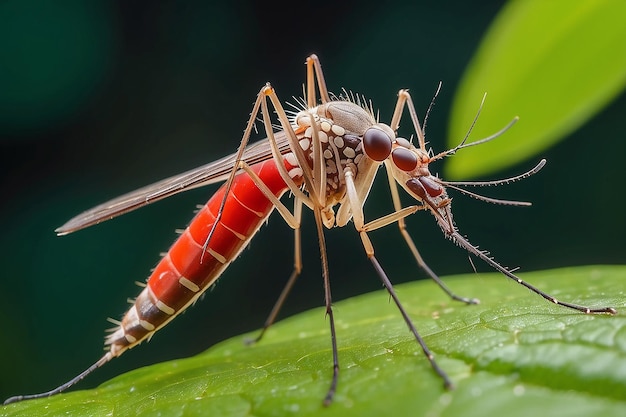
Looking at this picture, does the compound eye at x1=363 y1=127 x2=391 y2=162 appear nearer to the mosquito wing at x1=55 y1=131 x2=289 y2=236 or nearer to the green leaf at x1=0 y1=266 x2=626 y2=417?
the mosquito wing at x1=55 y1=131 x2=289 y2=236

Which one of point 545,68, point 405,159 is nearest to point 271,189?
point 405,159

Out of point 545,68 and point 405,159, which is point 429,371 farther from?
point 405,159

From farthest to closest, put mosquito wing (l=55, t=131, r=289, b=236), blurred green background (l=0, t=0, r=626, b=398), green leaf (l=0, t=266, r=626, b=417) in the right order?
1. blurred green background (l=0, t=0, r=626, b=398)
2. mosquito wing (l=55, t=131, r=289, b=236)
3. green leaf (l=0, t=266, r=626, b=417)

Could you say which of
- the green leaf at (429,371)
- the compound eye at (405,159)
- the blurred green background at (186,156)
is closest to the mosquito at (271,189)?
the compound eye at (405,159)

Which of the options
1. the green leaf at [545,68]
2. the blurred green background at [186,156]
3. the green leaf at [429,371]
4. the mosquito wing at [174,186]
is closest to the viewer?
the green leaf at [429,371]

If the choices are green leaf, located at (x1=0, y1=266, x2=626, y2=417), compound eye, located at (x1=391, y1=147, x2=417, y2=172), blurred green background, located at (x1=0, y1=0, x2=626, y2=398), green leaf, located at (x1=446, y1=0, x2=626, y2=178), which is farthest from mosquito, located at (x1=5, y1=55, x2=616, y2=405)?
blurred green background, located at (x1=0, y1=0, x2=626, y2=398)

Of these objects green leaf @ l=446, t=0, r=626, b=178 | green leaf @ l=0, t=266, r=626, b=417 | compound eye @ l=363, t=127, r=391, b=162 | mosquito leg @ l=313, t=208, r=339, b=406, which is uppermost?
compound eye @ l=363, t=127, r=391, b=162

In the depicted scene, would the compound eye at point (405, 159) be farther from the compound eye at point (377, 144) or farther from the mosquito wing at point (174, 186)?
the mosquito wing at point (174, 186)
